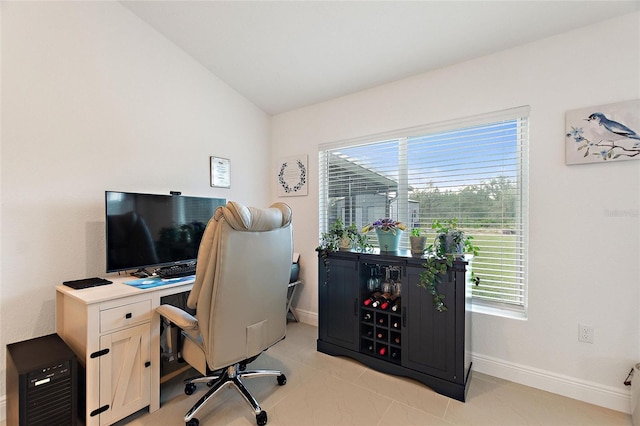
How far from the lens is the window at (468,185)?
221 cm

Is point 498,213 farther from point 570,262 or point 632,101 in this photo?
point 632,101

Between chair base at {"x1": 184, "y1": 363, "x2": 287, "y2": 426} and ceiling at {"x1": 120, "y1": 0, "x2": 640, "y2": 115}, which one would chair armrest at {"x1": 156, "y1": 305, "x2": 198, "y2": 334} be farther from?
ceiling at {"x1": 120, "y1": 0, "x2": 640, "y2": 115}

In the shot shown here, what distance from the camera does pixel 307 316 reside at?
3.35 metres

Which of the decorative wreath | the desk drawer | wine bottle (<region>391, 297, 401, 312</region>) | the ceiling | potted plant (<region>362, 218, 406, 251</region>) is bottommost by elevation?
wine bottle (<region>391, 297, 401, 312</region>)

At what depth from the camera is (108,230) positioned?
77.3 inches

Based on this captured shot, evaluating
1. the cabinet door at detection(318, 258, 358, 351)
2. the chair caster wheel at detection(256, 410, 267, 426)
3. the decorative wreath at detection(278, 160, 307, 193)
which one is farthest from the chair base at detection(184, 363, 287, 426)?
the decorative wreath at detection(278, 160, 307, 193)

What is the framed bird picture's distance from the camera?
1.77 meters

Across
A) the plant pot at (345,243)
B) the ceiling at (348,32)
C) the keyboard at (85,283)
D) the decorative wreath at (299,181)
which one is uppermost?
the ceiling at (348,32)

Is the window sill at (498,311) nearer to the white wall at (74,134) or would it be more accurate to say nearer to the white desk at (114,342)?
the white desk at (114,342)

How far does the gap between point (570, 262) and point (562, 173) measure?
62cm

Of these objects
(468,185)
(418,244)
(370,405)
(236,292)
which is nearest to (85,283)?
(236,292)

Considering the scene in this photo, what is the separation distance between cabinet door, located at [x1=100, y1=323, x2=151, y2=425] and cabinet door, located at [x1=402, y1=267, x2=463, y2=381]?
1.78 meters

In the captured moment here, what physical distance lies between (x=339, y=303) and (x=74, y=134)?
2399 millimetres

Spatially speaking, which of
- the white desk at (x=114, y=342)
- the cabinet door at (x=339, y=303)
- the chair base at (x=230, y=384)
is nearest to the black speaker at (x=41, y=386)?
the white desk at (x=114, y=342)
